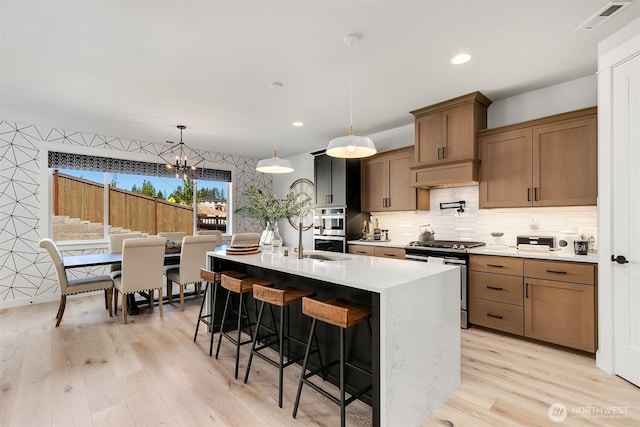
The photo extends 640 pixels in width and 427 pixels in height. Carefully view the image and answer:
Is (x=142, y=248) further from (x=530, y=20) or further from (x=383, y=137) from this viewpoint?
(x=530, y=20)

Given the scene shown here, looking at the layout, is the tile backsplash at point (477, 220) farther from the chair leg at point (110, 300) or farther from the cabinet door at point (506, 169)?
the chair leg at point (110, 300)

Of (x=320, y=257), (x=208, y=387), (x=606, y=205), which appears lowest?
(x=208, y=387)

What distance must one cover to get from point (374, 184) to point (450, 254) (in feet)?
5.92

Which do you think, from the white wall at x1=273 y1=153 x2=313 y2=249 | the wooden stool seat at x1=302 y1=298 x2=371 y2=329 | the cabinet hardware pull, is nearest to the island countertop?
the wooden stool seat at x1=302 y1=298 x2=371 y2=329

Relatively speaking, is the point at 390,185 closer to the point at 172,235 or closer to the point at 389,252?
the point at 389,252

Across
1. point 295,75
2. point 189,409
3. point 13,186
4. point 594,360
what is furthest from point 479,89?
point 13,186

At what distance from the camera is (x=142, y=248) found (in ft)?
12.3

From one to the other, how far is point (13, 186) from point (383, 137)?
558 cm

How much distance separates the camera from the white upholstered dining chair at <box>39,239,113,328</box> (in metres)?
3.51

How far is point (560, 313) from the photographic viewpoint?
288cm

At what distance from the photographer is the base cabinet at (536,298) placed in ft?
9.03

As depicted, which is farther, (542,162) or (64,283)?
(64,283)

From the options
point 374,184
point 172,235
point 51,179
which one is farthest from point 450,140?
point 51,179

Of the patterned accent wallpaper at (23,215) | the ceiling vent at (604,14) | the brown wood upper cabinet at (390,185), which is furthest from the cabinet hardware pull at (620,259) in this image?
the patterned accent wallpaper at (23,215)
